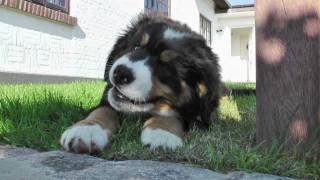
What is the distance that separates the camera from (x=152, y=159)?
216 cm

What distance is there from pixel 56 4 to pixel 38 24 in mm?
733

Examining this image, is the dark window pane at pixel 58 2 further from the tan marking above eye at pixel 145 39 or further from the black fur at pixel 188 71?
the tan marking above eye at pixel 145 39

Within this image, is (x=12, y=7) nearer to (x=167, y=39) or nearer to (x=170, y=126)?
(x=167, y=39)

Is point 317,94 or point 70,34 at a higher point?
point 70,34

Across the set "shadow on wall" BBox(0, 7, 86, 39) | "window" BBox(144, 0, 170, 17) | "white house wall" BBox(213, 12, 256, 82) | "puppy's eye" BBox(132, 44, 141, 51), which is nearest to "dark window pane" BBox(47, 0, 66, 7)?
"shadow on wall" BBox(0, 7, 86, 39)

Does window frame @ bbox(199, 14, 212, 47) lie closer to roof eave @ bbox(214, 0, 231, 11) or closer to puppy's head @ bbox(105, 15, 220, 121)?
roof eave @ bbox(214, 0, 231, 11)

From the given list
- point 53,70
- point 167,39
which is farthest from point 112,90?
point 53,70

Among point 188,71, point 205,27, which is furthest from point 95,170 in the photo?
point 205,27

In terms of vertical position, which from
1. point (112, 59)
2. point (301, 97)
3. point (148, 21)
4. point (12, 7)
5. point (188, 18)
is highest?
point (188, 18)

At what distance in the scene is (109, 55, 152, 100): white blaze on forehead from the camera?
2.70 metres

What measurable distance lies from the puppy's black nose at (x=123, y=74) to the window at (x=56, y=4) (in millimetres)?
5737

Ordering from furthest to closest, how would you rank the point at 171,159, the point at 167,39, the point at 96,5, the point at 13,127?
the point at 96,5 < the point at 167,39 < the point at 13,127 < the point at 171,159

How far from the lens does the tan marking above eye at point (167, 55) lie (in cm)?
297

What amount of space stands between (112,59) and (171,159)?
57.7 inches
